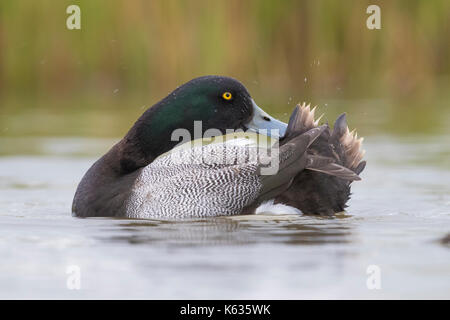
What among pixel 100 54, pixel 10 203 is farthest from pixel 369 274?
pixel 100 54

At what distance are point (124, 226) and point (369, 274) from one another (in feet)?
6.95

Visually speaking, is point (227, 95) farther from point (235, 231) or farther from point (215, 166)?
point (235, 231)

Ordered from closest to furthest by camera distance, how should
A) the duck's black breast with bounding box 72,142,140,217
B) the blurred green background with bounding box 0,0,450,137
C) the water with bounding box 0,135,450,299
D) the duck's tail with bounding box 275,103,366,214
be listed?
1. the water with bounding box 0,135,450,299
2. the duck's tail with bounding box 275,103,366,214
3. the duck's black breast with bounding box 72,142,140,217
4. the blurred green background with bounding box 0,0,450,137

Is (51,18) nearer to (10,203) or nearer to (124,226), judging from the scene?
(10,203)

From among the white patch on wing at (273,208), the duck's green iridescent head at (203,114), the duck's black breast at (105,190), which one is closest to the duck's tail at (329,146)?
the duck's green iridescent head at (203,114)

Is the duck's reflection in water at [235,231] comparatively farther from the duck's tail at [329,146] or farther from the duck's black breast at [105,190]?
the duck's tail at [329,146]

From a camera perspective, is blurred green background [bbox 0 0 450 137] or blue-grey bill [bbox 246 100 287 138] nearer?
blue-grey bill [bbox 246 100 287 138]

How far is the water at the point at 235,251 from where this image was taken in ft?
15.1

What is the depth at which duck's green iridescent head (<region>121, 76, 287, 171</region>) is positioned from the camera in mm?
7250

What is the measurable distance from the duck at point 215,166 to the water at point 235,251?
0.17 metres

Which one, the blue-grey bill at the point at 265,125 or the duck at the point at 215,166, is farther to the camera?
the blue-grey bill at the point at 265,125

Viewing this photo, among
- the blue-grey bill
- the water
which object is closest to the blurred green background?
the water

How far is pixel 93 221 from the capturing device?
6711 mm

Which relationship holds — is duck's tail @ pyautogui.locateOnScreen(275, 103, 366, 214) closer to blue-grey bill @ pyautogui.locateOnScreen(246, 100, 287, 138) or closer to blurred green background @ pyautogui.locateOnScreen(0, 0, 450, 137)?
blue-grey bill @ pyautogui.locateOnScreen(246, 100, 287, 138)
